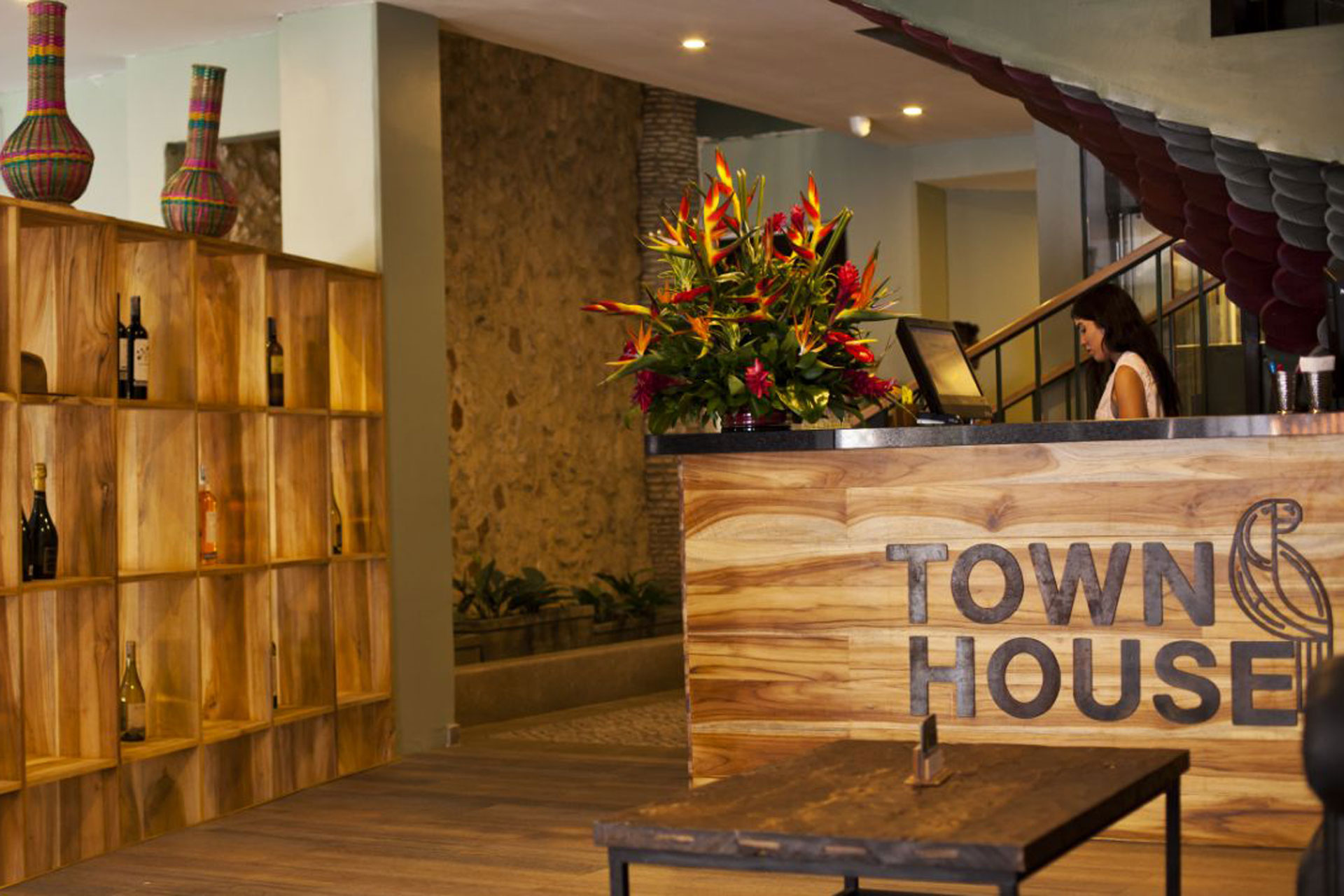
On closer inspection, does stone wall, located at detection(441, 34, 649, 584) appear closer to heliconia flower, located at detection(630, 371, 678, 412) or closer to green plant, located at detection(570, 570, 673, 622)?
green plant, located at detection(570, 570, 673, 622)

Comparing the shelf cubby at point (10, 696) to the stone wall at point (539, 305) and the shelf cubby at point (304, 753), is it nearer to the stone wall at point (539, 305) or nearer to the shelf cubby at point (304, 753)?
the shelf cubby at point (304, 753)

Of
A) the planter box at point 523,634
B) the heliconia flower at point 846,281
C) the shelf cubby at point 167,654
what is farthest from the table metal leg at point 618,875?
the planter box at point 523,634

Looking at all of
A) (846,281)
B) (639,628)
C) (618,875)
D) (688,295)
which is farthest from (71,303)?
(639,628)

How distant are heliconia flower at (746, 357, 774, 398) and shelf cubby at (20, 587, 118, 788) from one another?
79.3 inches

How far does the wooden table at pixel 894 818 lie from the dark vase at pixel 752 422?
1981 mm

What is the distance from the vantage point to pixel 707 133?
1183 cm

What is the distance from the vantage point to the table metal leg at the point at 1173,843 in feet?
9.80

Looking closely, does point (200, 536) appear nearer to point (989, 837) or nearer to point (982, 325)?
point (989, 837)

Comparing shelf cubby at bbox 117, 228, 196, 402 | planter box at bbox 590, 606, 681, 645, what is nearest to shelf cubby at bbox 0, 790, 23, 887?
shelf cubby at bbox 117, 228, 196, 402

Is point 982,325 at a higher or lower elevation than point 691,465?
higher

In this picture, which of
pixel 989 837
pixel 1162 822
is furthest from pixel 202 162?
pixel 989 837

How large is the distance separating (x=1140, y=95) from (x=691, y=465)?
1.80 m

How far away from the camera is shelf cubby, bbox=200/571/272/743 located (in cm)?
577

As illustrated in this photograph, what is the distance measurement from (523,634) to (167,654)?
11.0ft
